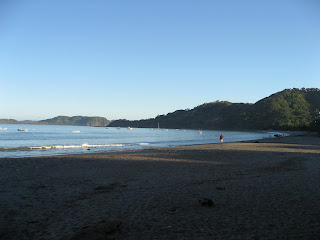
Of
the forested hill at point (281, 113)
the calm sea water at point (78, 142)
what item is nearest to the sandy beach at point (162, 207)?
the calm sea water at point (78, 142)

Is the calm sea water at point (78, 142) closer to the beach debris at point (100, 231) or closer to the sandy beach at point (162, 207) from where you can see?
the sandy beach at point (162, 207)

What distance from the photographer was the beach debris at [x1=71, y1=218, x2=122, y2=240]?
16.0 ft

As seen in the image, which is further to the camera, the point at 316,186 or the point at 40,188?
the point at 40,188

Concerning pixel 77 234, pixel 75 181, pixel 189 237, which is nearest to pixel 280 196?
pixel 189 237

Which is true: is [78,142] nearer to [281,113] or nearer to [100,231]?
[100,231]

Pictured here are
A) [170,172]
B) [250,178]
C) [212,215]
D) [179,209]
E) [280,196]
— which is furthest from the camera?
Result: [170,172]

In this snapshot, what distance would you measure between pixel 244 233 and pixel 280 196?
339 centimetres

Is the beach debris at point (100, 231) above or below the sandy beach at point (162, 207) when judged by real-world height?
above

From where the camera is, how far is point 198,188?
9297mm

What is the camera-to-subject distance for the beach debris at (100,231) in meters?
4.88

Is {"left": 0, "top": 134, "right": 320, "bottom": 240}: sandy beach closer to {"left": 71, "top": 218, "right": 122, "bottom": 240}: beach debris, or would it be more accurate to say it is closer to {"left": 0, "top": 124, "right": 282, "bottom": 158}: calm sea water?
{"left": 71, "top": 218, "right": 122, "bottom": 240}: beach debris

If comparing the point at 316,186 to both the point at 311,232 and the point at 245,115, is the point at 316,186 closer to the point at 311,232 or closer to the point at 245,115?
the point at 311,232

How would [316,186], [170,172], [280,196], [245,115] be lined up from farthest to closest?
[245,115] < [170,172] < [316,186] < [280,196]

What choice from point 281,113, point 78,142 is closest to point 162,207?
point 78,142
